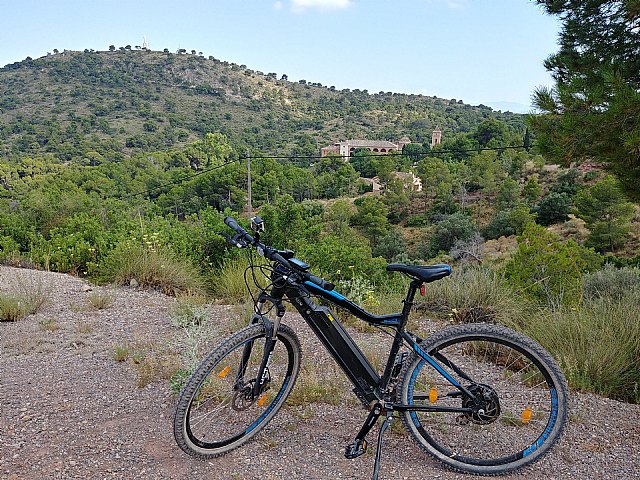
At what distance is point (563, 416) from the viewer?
87.9 inches

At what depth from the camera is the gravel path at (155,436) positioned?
2.29 meters

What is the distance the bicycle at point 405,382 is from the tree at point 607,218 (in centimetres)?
2752

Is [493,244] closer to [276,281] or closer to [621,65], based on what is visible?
[621,65]

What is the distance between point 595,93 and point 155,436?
3.95 meters

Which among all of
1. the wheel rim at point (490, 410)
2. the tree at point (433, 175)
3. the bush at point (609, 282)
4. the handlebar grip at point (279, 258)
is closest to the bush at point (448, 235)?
the tree at point (433, 175)

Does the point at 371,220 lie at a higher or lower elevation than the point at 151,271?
lower

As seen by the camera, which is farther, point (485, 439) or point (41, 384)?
point (41, 384)

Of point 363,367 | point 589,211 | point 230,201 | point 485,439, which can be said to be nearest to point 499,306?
point 485,439

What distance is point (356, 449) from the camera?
2.28 meters

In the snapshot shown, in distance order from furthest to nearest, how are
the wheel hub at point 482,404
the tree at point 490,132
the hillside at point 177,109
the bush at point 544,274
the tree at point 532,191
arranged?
1. the hillside at point 177,109
2. the tree at point 490,132
3. the tree at point 532,191
4. the bush at point 544,274
5. the wheel hub at point 482,404

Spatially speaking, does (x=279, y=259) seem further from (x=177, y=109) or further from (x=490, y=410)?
(x=177, y=109)

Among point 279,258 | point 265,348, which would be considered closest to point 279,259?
point 279,258

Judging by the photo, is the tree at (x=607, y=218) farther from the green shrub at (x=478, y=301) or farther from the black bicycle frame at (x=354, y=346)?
the black bicycle frame at (x=354, y=346)

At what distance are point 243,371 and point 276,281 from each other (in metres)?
0.54
